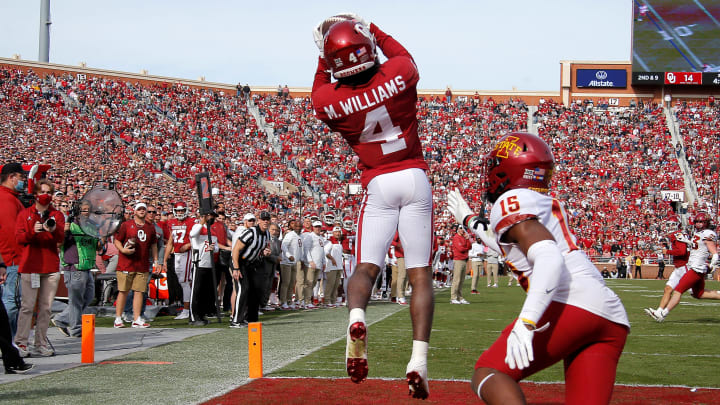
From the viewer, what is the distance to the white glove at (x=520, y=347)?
133 inches

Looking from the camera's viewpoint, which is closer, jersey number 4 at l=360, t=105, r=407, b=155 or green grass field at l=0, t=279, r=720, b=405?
jersey number 4 at l=360, t=105, r=407, b=155

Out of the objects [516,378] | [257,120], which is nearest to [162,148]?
[257,120]

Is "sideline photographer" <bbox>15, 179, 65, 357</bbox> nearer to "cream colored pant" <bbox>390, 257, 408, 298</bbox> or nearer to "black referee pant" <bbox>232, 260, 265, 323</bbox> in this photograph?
"black referee pant" <bbox>232, 260, 265, 323</bbox>

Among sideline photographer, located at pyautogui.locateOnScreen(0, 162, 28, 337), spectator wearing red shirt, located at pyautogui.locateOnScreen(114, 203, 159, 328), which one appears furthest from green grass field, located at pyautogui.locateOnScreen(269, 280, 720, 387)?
spectator wearing red shirt, located at pyautogui.locateOnScreen(114, 203, 159, 328)

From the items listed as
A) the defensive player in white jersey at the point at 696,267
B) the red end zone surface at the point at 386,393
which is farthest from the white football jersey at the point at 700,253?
the red end zone surface at the point at 386,393

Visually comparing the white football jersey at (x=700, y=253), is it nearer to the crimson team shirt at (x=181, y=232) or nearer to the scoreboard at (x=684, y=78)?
the crimson team shirt at (x=181, y=232)

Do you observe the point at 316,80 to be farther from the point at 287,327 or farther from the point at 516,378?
the point at 287,327

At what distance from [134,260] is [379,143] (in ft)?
27.5

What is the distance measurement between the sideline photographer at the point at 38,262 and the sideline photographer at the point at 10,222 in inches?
3.4

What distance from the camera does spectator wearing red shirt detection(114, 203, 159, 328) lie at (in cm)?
1233

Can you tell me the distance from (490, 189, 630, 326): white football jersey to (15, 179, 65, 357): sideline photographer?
21.1ft

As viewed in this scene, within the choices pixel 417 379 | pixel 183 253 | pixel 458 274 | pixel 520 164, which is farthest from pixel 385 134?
pixel 458 274

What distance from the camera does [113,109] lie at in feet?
146

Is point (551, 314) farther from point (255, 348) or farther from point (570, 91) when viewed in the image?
point (570, 91)
